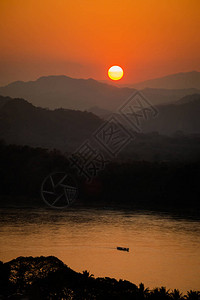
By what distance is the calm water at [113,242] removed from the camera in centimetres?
4553

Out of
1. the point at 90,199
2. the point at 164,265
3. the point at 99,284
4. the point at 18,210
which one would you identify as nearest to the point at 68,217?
the point at 18,210

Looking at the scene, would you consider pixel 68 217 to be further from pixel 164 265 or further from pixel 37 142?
pixel 37 142

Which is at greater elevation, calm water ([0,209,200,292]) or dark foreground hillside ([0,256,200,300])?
calm water ([0,209,200,292])

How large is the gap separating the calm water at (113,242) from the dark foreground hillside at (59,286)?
1562 centimetres

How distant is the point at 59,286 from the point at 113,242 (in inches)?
1434

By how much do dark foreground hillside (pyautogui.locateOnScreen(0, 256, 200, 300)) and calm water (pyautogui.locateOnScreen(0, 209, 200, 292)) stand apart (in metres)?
15.6

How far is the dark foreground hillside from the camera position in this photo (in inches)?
883

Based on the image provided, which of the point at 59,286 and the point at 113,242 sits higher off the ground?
the point at 113,242

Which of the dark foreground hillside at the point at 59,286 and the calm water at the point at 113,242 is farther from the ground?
the calm water at the point at 113,242

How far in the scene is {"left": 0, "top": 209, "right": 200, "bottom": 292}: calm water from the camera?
4553cm

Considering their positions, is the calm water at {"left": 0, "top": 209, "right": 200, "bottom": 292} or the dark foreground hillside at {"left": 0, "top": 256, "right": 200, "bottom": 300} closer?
the dark foreground hillside at {"left": 0, "top": 256, "right": 200, "bottom": 300}

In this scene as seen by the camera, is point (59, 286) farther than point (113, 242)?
No

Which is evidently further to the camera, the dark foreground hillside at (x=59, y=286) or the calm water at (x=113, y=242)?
the calm water at (x=113, y=242)

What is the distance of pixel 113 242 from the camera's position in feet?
196
